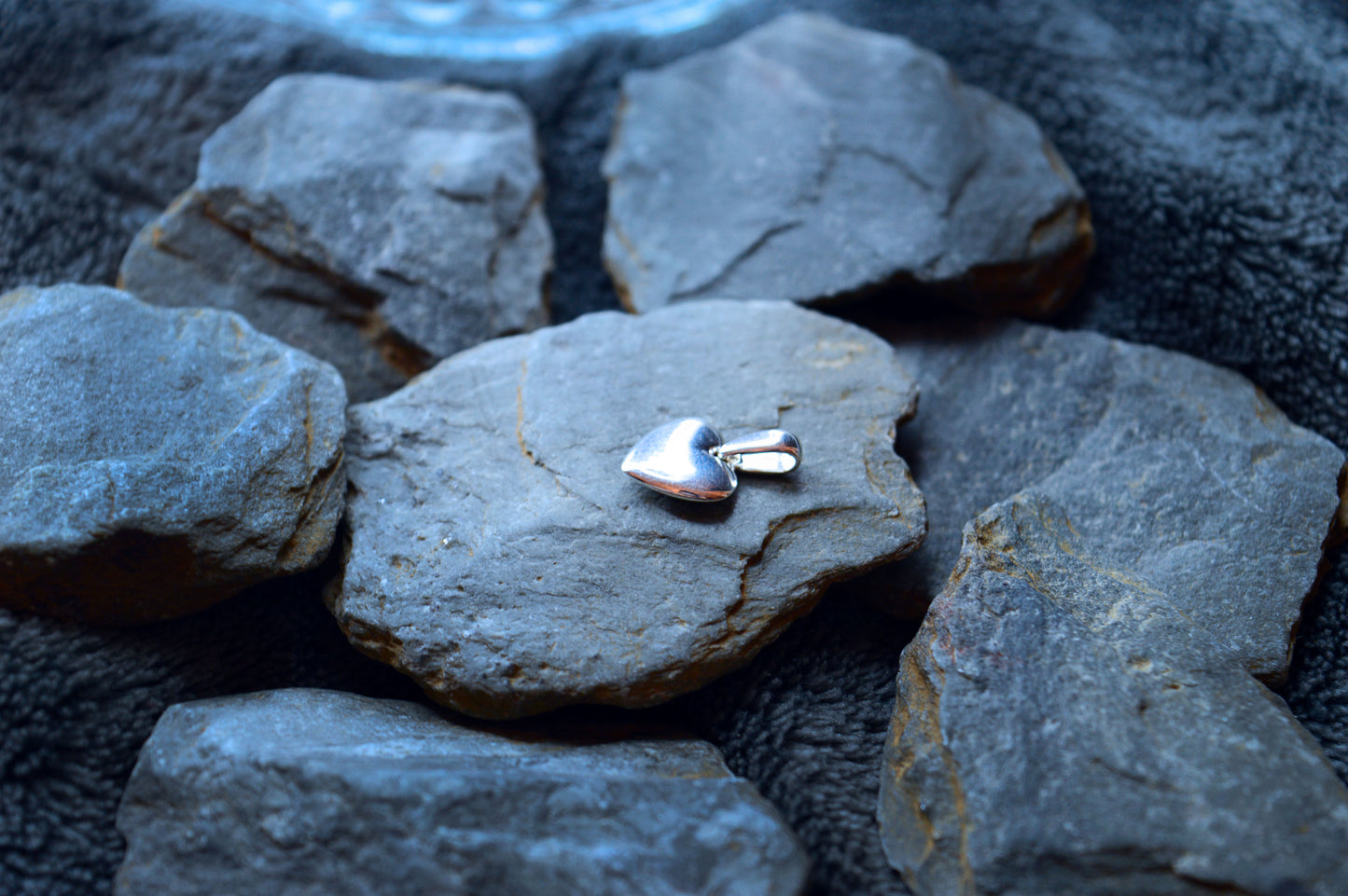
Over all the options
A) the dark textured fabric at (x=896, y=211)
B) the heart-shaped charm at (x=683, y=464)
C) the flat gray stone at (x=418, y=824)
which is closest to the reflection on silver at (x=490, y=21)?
the dark textured fabric at (x=896, y=211)

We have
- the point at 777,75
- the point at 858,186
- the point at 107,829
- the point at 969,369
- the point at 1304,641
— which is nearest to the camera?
the point at 107,829

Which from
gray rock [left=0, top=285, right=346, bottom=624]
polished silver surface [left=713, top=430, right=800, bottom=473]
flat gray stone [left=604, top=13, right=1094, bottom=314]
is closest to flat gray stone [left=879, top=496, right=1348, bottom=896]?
polished silver surface [left=713, top=430, right=800, bottom=473]

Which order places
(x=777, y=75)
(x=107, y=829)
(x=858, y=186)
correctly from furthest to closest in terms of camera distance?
(x=777, y=75) → (x=858, y=186) → (x=107, y=829)

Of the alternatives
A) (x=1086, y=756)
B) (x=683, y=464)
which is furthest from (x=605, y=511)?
(x=1086, y=756)

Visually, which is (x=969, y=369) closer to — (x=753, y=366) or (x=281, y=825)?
(x=753, y=366)

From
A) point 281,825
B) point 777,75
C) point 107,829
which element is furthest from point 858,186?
point 107,829

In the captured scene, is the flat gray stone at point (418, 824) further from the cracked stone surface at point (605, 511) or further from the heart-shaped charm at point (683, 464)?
the heart-shaped charm at point (683, 464)

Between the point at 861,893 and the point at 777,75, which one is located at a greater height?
the point at 777,75
